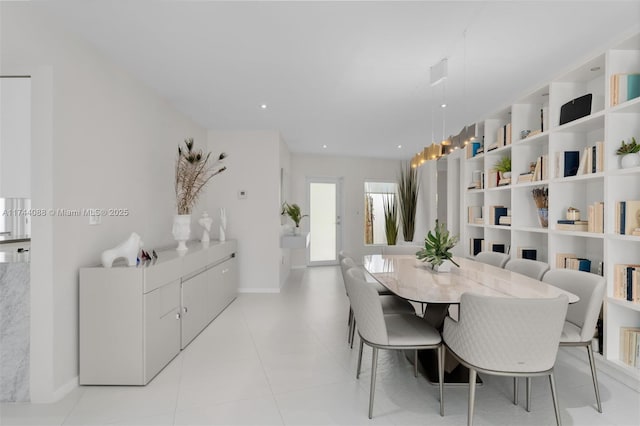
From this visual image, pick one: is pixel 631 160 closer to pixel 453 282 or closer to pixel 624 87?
pixel 624 87

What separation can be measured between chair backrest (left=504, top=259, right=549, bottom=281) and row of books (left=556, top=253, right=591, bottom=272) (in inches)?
13.7

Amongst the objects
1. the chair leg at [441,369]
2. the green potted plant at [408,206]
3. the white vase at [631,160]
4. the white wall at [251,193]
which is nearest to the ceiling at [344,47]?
the white vase at [631,160]

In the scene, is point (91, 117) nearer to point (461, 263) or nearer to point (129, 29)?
point (129, 29)

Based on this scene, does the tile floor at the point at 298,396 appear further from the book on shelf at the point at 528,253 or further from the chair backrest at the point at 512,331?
the book on shelf at the point at 528,253

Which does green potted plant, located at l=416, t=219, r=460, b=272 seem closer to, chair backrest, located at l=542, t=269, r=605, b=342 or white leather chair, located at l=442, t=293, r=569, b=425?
chair backrest, located at l=542, t=269, r=605, b=342

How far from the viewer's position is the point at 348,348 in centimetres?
307

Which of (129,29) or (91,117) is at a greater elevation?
(129,29)

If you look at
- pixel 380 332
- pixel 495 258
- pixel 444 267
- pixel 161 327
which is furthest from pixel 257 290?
pixel 380 332

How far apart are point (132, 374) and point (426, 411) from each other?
2.00 m

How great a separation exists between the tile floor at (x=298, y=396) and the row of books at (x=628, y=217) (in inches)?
43.5

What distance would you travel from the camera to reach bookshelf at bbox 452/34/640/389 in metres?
2.54

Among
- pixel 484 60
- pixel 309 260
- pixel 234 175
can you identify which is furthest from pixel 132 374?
pixel 309 260

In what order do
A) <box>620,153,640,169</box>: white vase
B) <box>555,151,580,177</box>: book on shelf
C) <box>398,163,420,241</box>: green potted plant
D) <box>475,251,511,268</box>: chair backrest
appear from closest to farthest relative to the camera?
1. <box>620,153,640,169</box>: white vase
2. <box>555,151,580,177</box>: book on shelf
3. <box>475,251,511,268</box>: chair backrest
4. <box>398,163,420,241</box>: green potted plant

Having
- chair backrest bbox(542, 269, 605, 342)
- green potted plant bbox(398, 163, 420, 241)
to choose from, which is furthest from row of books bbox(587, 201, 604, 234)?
green potted plant bbox(398, 163, 420, 241)
